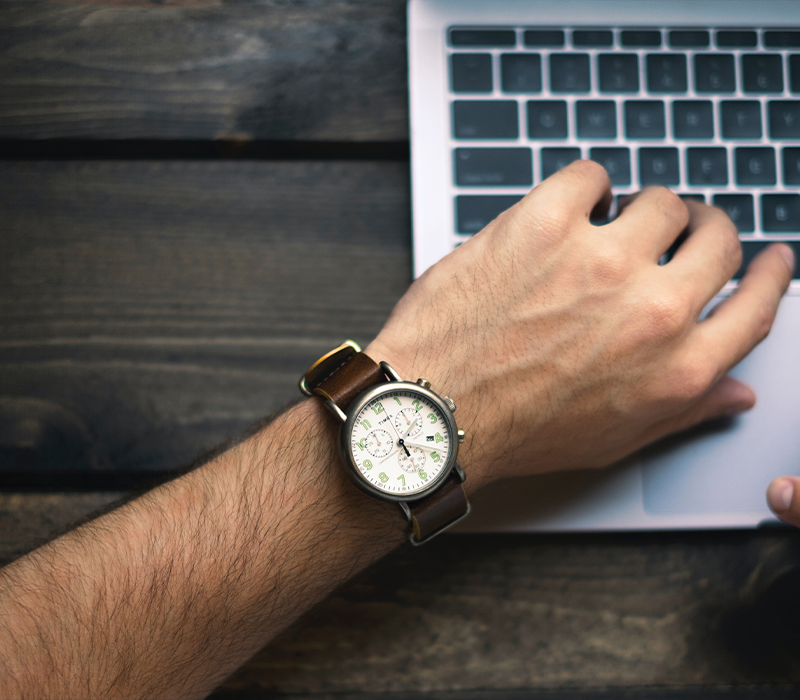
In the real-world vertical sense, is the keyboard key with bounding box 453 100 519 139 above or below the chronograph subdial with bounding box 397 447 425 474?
above

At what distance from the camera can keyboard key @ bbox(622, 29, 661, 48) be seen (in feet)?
2.57

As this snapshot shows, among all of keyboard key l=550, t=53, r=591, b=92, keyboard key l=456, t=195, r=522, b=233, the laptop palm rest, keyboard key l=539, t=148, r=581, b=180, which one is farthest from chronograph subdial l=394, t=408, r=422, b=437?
keyboard key l=550, t=53, r=591, b=92

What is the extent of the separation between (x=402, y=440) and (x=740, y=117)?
0.61 metres

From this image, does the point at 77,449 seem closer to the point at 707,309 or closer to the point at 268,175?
the point at 268,175

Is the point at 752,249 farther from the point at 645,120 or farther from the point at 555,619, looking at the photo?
the point at 555,619

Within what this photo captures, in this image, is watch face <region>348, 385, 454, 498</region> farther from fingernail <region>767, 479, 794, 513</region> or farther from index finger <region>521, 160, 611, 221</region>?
fingernail <region>767, 479, 794, 513</region>

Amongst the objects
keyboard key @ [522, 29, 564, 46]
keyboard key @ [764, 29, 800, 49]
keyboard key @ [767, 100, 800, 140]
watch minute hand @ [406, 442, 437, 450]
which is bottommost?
watch minute hand @ [406, 442, 437, 450]

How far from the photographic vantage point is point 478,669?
2.66 feet

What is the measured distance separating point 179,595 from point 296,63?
0.72 metres

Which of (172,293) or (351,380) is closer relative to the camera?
(351,380)

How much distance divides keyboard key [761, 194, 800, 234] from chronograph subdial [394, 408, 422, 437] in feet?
1.69

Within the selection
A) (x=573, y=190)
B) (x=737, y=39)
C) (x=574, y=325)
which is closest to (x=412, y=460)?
(x=574, y=325)

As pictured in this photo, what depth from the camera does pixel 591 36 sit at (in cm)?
78

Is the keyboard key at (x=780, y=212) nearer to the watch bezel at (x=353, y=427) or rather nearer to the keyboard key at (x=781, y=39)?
the keyboard key at (x=781, y=39)
